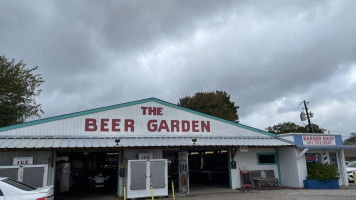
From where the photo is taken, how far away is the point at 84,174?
21.8 metres

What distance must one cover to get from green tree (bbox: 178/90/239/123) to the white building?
2025 centimetres

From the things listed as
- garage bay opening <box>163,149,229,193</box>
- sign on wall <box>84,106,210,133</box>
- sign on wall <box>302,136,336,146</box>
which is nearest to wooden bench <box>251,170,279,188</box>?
garage bay opening <box>163,149,229,193</box>

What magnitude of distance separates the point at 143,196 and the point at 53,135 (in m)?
5.74

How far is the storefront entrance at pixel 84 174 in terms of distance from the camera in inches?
617

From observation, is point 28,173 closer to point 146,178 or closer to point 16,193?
point 16,193

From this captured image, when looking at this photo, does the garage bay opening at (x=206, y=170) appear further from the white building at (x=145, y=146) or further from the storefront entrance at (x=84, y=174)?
the storefront entrance at (x=84, y=174)

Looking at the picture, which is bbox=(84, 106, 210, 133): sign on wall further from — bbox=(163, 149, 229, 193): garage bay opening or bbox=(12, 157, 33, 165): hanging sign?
bbox=(12, 157, 33, 165): hanging sign

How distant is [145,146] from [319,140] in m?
12.0

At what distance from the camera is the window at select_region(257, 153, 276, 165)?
58.1 ft

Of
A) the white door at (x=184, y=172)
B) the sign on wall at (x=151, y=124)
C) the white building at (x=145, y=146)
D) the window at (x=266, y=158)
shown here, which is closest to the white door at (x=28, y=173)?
the white building at (x=145, y=146)

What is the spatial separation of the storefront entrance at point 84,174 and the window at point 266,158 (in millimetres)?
9449

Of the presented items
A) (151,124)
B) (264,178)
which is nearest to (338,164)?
(264,178)

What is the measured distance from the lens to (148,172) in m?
13.3

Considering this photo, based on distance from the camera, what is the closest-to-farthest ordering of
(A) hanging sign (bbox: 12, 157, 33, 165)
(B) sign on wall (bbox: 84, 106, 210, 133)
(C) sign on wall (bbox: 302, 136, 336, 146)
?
(A) hanging sign (bbox: 12, 157, 33, 165), (B) sign on wall (bbox: 84, 106, 210, 133), (C) sign on wall (bbox: 302, 136, 336, 146)
